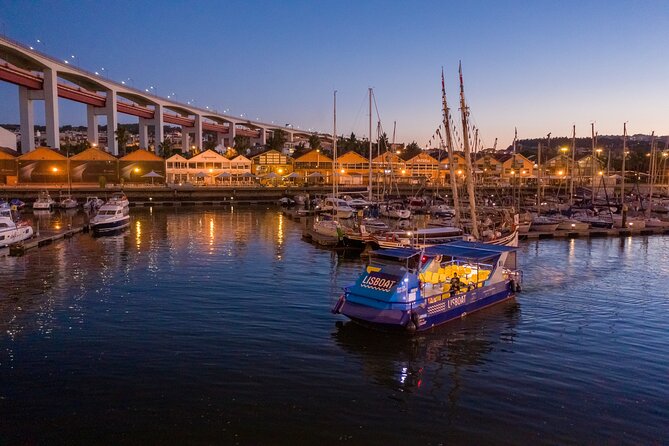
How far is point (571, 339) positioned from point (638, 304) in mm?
8620

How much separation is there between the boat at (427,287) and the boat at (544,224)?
100ft

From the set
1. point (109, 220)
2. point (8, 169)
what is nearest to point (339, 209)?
point (109, 220)

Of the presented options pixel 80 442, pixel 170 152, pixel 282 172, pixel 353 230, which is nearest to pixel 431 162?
pixel 282 172

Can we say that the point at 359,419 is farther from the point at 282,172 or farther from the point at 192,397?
the point at 282,172

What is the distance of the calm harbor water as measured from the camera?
13617 mm

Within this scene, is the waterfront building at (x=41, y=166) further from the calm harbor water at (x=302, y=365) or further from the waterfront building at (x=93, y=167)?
the calm harbor water at (x=302, y=365)

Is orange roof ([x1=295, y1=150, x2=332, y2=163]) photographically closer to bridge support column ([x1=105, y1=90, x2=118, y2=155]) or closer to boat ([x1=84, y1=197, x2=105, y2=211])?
bridge support column ([x1=105, y1=90, x2=118, y2=155])

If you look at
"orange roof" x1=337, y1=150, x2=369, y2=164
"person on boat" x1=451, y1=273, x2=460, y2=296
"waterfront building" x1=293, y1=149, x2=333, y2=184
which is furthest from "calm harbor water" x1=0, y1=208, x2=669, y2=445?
"waterfront building" x1=293, y1=149, x2=333, y2=184

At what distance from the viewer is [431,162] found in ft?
400

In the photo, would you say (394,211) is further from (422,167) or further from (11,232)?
(422,167)

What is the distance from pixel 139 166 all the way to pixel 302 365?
3779 inches

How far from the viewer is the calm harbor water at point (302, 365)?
13617mm

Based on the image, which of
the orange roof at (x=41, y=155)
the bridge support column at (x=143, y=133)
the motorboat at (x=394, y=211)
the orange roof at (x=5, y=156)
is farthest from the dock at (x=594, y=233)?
the bridge support column at (x=143, y=133)

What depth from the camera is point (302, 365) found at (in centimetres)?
1777
